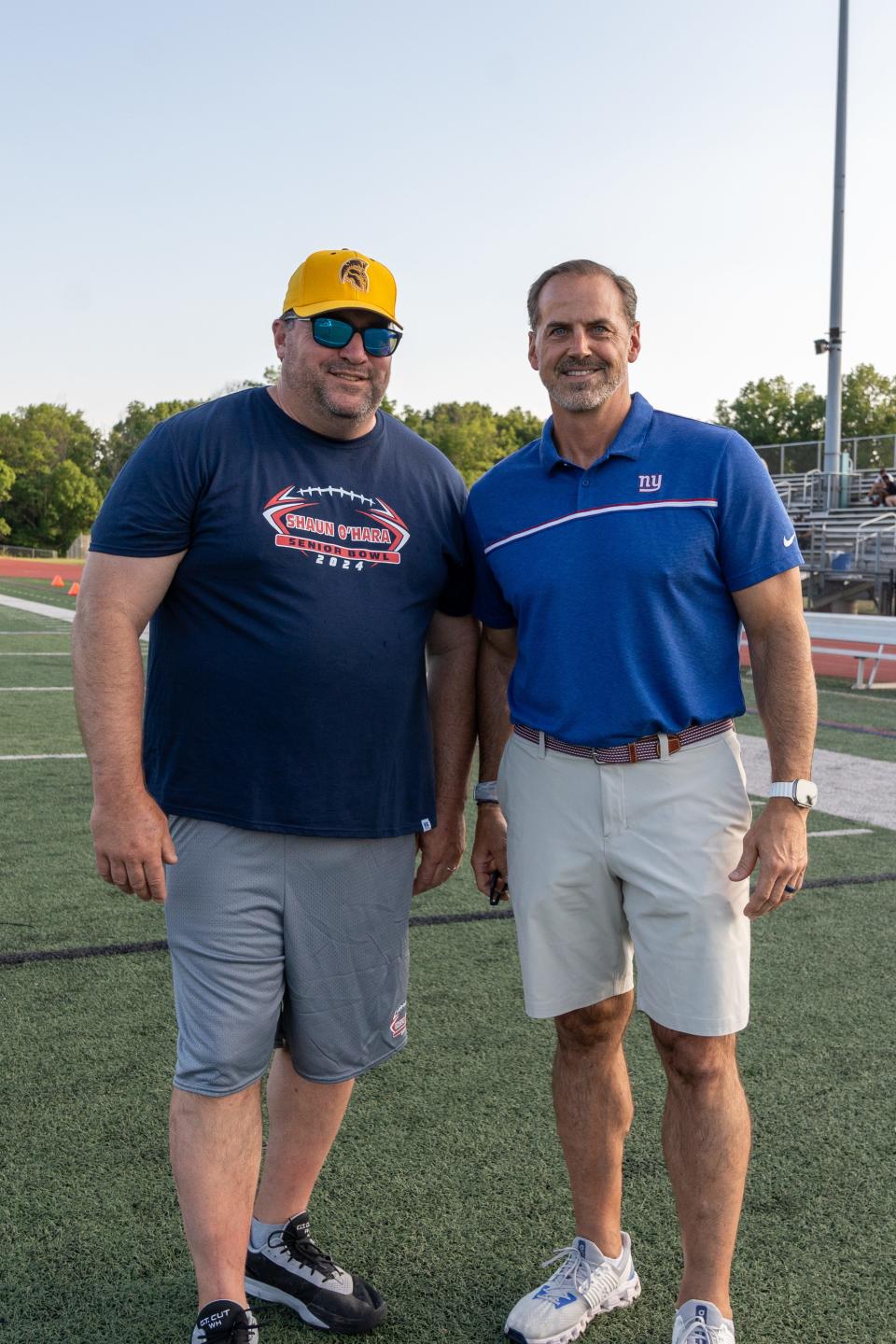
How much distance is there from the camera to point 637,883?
252 cm

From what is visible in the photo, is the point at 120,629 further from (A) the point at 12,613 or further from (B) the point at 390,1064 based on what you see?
(A) the point at 12,613

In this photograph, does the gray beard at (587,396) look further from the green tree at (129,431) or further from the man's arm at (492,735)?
the green tree at (129,431)

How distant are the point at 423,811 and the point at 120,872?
675mm

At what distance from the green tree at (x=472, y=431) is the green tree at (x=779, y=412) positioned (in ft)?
49.1

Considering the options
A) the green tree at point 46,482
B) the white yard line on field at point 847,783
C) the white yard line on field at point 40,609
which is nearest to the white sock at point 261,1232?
the white yard line on field at point 847,783

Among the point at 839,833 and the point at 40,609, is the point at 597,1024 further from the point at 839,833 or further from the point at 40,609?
the point at 40,609

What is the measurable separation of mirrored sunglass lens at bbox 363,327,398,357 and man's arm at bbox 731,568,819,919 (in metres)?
0.91

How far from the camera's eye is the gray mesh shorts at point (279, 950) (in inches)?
95.4

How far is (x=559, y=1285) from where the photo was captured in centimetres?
257

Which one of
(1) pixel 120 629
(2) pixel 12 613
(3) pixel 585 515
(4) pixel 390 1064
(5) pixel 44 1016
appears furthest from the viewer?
(2) pixel 12 613

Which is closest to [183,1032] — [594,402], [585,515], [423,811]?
[423,811]

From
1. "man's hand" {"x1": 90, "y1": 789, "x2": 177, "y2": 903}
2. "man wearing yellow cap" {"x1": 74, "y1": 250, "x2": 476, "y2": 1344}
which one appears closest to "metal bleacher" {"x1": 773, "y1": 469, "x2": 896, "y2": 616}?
"man wearing yellow cap" {"x1": 74, "y1": 250, "x2": 476, "y2": 1344}

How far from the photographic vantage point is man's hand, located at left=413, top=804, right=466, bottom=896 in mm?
2865

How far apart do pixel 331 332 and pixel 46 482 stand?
98.3 m
